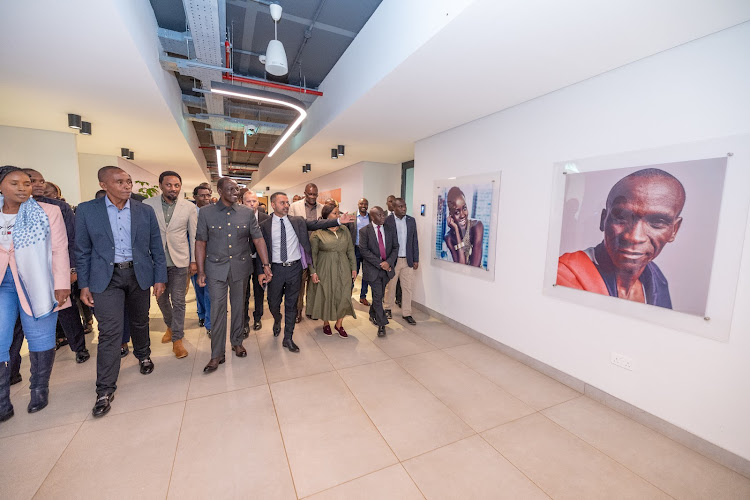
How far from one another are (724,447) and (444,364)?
204 cm

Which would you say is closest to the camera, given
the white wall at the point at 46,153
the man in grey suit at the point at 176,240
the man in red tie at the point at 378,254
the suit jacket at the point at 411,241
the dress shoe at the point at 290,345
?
the man in grey suit at the point at 176,240

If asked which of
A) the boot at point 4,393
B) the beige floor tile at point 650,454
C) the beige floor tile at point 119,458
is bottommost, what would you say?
the beige floor tile at point 650,454

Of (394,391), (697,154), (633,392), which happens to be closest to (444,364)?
(394,391)

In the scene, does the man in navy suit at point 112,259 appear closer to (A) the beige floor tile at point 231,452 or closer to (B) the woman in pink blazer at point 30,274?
(B) the woman in pink blazer at point 30,274

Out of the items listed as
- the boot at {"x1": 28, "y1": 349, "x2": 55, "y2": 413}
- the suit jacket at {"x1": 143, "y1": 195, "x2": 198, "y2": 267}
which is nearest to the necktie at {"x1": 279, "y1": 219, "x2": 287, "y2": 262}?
the suit jacket at {"x1": 143, "y1": 195, "x2": 198, "y2": 267}

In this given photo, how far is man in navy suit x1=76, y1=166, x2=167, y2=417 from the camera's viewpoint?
7.68 feet

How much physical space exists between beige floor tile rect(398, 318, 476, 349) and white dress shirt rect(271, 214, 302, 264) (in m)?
1.99

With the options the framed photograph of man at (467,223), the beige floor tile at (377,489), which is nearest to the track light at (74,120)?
the framed photograph of man at (467,223)

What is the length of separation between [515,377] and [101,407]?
3.59m

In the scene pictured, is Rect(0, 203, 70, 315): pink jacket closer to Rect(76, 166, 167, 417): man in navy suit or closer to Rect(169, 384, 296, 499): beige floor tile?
Rect(76, 166, 167, 417): man in navy suit

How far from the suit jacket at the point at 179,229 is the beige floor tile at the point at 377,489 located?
276 centimetres

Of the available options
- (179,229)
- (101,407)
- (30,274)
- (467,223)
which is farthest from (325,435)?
(467,223)

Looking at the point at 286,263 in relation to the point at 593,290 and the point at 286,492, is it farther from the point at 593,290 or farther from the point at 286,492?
the point at 593,290

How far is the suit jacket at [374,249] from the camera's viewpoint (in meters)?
4.09
